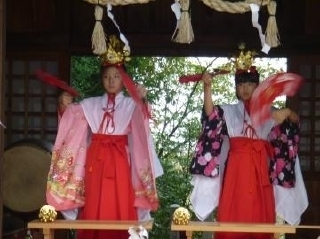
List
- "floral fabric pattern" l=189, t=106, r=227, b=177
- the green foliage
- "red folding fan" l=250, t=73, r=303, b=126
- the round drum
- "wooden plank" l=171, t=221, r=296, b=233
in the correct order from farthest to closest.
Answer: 1. the green foliage
2. the round drum
3. "floral fabric pattern" l=189, t=106, r=227, b=177
4. "red folding fan" l=250, t=73, r=303, b=126
5. "wooden plank" l=171, t=221, r=296, b=233

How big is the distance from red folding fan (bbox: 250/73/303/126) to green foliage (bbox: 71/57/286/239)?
5.54 m

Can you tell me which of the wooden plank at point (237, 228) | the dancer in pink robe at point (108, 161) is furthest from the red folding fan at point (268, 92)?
the wooden plank at point (237, 228)

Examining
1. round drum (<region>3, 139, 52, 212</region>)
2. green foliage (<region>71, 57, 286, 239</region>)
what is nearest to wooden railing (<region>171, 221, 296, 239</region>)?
round drum (<region>3, 139, 52, 212</region>)

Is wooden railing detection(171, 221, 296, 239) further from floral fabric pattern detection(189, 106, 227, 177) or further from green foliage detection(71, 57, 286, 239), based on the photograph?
green foliage detection(71, 57, 286, 239)

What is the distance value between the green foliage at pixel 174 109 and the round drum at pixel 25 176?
451cm

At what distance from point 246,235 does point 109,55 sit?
57.5 inches

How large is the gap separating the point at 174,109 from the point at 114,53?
608cm

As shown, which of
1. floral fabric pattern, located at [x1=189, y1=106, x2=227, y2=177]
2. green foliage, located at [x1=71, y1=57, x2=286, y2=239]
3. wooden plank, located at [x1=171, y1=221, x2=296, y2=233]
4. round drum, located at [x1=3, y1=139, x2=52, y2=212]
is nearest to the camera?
wooden plank, located at [x1=171, y1=221, x2=296, y2=233]

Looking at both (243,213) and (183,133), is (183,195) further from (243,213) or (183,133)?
(243,213)

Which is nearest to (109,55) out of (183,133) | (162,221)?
(162,221)

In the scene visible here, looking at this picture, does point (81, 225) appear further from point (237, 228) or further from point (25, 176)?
point (25, 176)

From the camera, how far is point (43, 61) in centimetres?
688

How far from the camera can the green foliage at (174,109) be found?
1073cm

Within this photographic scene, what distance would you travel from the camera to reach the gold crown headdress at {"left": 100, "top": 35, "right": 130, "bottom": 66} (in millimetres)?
5223
